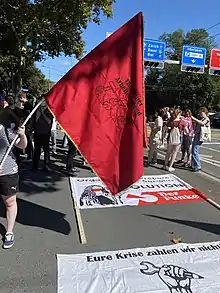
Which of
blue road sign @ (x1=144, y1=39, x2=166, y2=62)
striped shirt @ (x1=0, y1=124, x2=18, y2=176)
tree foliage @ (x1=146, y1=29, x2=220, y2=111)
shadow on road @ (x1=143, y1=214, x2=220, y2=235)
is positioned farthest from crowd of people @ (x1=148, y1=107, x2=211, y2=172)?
tree foliage @ (x1=146, y1=29, x2=220, y2=111)

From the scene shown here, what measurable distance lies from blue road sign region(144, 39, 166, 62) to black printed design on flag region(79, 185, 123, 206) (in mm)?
15876

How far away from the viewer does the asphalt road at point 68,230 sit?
3.70 m

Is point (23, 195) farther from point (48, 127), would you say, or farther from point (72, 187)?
point (48, 127)

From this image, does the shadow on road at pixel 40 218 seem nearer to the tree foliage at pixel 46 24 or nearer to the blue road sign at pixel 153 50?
the tree foliage at pixel 46 24

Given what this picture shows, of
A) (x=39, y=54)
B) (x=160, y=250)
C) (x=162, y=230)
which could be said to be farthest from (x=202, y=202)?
(x=39, y=54)

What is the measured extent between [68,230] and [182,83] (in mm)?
51135

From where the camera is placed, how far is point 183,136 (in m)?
10.4

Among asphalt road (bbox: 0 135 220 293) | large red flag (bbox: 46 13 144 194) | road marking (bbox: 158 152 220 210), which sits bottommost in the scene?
road marking (bbox: 158 152 220 210)

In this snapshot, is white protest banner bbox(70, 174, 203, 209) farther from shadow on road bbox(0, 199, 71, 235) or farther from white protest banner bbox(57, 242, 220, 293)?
white protest banner bbox(57, 242, 220, 293)

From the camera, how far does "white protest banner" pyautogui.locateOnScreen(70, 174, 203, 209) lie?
604 centimetres

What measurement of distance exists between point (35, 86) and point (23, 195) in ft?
187

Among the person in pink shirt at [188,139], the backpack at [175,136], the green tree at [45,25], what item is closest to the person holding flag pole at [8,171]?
the backpack at [175,136]

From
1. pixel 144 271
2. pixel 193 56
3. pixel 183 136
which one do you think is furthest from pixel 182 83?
pixel 144 271

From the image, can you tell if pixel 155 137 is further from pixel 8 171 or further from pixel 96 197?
pixel 8 171
